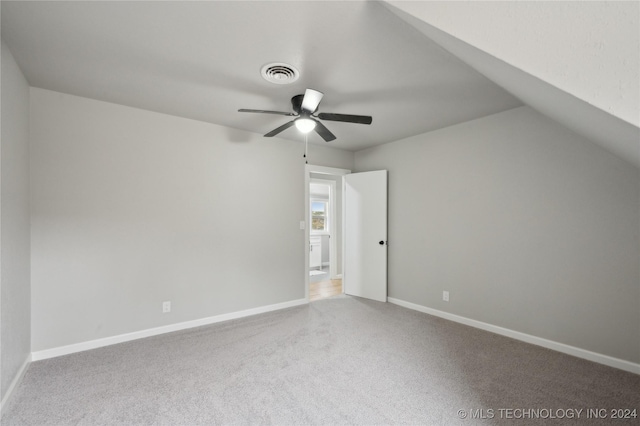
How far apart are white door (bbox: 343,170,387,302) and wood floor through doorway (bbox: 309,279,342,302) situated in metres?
0.32

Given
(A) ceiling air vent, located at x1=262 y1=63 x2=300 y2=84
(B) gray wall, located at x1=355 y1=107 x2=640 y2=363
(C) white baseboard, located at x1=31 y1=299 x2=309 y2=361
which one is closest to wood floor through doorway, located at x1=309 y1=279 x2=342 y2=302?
(C) white baseboard, located at x1=31 y1=299 x2=309 y2=361

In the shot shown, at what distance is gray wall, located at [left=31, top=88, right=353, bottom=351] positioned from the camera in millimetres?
2656

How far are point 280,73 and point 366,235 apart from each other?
117 inches

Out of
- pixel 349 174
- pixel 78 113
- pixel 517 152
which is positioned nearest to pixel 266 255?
pixel 349 174

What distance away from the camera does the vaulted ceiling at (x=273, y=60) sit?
1.54 meters

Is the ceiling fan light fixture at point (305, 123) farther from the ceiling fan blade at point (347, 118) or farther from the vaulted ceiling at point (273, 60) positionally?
the vaulted ceiling at point (273, 60)

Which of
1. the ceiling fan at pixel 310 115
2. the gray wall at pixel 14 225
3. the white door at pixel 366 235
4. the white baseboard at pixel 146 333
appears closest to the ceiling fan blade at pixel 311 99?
the ceiling fan at pixel 310 115

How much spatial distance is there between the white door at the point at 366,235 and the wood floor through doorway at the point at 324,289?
0.32 meters

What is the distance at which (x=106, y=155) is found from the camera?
290cm

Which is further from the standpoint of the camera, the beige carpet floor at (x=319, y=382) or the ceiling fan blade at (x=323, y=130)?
the ceiling fan blade at (x=323, y=130)

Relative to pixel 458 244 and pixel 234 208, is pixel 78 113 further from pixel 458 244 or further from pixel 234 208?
pixel 458 244

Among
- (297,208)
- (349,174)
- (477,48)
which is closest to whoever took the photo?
(477,48)

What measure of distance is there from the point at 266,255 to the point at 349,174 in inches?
77.7

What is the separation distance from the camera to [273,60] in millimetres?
2107
